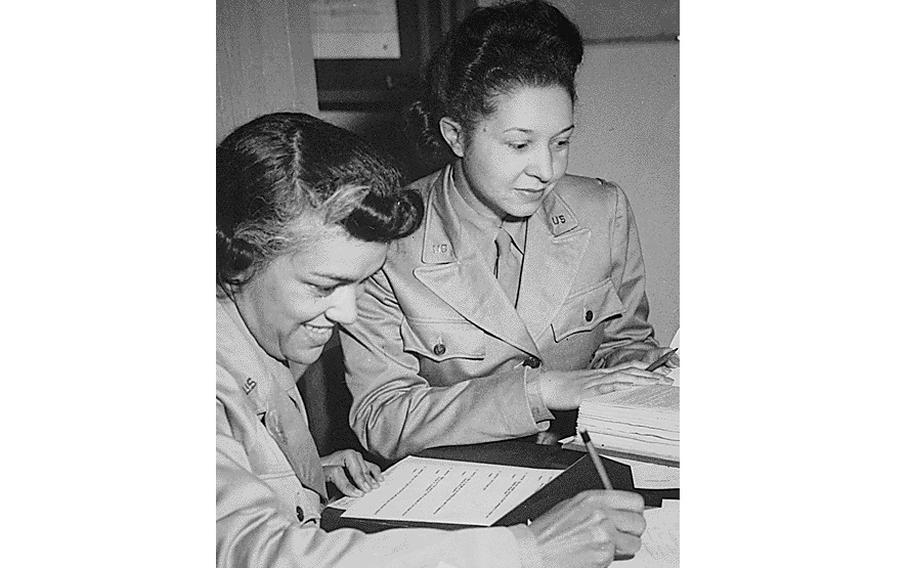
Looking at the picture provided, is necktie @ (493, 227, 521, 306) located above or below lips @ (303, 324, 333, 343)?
above

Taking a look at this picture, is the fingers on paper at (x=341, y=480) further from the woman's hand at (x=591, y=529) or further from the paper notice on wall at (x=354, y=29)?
the paper notice on wall at (x=354, y=29)

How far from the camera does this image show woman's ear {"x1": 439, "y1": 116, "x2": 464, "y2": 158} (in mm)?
1675

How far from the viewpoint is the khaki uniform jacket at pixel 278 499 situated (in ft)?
5.32

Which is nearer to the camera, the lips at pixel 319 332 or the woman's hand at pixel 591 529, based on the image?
the woman's hand at pixel 591 529

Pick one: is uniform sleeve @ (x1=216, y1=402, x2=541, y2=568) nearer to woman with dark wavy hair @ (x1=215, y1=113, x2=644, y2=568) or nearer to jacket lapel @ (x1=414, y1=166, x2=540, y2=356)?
woman with dark wavy hair @ (x1=215, y1=113, x2=644, y2=568)

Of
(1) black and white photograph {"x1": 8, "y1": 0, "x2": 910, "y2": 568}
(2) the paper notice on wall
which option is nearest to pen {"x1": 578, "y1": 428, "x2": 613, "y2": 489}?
(1) black and white photograph {"x1": 8, "y1": 0, "x2": 910, "y2": 568}

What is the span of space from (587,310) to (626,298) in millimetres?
58

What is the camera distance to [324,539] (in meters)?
1.65

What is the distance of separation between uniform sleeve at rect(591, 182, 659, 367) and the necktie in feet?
0.45

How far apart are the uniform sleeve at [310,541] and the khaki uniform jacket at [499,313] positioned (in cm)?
14

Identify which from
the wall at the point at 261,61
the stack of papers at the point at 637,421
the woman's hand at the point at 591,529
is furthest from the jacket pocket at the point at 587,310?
the wall at the point at 261,61
